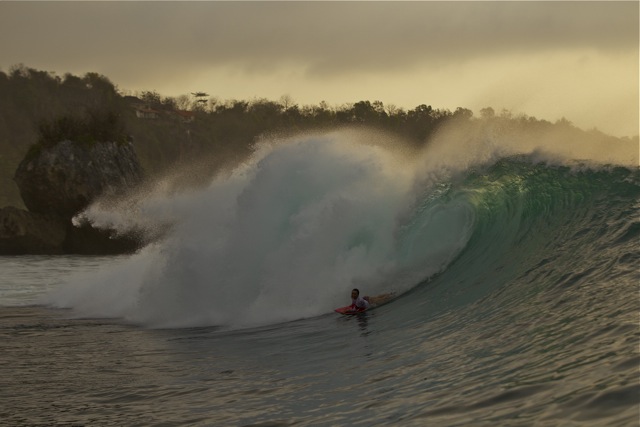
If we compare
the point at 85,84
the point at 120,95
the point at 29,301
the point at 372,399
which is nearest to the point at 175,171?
the point at 120,95

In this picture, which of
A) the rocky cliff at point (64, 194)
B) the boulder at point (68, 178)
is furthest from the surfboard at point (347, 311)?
the boulder at point (68, 178)

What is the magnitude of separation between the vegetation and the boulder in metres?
42.3

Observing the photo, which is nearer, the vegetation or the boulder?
the boulder

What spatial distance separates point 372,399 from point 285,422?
0.93 meters

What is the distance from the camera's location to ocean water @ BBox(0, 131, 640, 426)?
24.0 feet

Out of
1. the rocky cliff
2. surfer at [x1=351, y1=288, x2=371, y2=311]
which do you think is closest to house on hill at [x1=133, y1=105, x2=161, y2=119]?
the rocky cliff

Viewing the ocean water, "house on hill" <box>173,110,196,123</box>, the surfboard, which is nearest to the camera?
the ocean water

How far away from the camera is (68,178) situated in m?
52.2

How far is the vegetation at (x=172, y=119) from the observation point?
11556cm

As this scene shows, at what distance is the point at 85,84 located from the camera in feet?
429

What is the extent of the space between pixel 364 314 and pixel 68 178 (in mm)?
42831

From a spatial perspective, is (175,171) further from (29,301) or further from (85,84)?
(29,301)

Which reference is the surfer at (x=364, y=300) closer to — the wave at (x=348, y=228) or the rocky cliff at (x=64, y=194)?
the wave at (x=348, y=228)

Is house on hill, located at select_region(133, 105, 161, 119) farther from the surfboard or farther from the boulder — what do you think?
the surfboard
